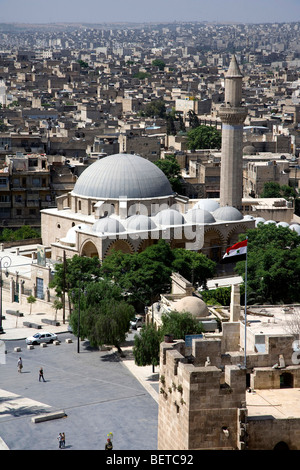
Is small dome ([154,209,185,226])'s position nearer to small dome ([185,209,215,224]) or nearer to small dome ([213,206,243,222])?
small dome ([185,209,215,224])

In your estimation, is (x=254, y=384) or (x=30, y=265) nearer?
(x=254, y=384)

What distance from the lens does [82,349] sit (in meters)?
32.5

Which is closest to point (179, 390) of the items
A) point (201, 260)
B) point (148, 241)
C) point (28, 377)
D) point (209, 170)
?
point (28, 377)

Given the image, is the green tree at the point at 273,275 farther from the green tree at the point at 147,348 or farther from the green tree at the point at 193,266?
the green tree at the point at 147,348

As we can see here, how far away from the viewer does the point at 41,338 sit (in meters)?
33.4

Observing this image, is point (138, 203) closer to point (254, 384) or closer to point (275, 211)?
point (275, 211)

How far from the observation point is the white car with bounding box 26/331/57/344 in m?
33.3

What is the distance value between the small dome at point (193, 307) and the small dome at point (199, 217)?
14.0 meters

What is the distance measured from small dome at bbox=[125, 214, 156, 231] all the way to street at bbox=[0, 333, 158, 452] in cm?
1009

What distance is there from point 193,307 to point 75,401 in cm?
538

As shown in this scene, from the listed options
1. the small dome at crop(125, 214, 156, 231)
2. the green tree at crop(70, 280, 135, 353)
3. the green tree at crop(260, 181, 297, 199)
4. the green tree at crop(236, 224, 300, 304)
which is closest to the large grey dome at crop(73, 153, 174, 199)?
the small dome at crop(125, 214, 156, 231)

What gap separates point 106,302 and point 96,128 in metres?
48.8

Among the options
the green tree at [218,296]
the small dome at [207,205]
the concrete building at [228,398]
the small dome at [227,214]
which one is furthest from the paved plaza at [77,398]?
the small dome at [207,205]

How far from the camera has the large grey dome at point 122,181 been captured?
4531 cm
